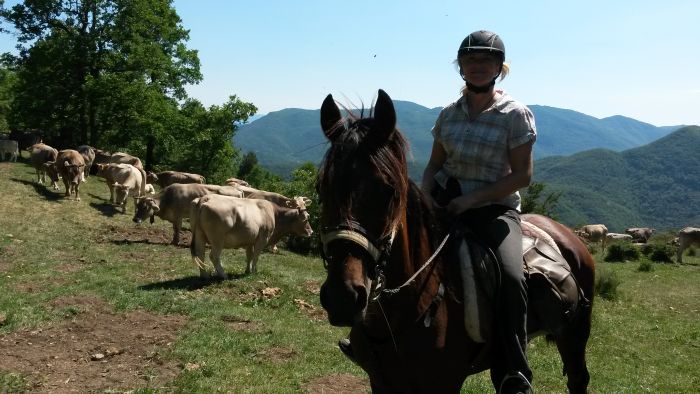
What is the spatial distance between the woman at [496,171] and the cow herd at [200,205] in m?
9.59

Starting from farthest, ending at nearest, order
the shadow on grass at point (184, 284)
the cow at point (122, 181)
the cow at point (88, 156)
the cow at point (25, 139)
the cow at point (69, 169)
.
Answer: the cow at point (25, 139) → the cow at point (88, 156) → the cow at point (122, 181) → the cow at point (69, 169) → the shadow on grass at point (184, 284)

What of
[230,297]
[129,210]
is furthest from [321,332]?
[129,210]

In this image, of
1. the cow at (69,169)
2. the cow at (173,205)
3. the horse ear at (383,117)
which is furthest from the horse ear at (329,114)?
the cow at (69,169)

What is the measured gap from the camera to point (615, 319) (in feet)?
45.7

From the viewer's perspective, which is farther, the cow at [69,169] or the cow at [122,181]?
the cow at [122,181]

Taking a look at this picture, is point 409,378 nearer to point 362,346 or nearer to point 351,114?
point 362,346

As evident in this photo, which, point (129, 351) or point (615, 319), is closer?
point (129, 351)

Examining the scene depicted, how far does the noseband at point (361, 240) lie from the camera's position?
255 cm

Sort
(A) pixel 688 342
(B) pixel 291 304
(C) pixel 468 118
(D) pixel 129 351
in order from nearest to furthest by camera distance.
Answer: (C) pixel 468 118, (D) pixel 129 351, (B) pixel 291 304, (A) pixel 688 342

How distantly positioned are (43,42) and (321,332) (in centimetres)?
3311

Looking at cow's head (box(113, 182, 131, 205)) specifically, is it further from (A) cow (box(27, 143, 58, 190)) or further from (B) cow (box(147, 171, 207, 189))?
(B) cow (box(147, 171, 207, 189))

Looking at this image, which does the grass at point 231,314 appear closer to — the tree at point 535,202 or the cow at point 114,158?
the cow at point 114,158

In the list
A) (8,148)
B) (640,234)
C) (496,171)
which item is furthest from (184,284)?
(640,234)

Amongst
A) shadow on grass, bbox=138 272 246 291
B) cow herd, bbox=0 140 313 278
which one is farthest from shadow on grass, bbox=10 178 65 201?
shadow on grass, bbox=138 272 246 291
